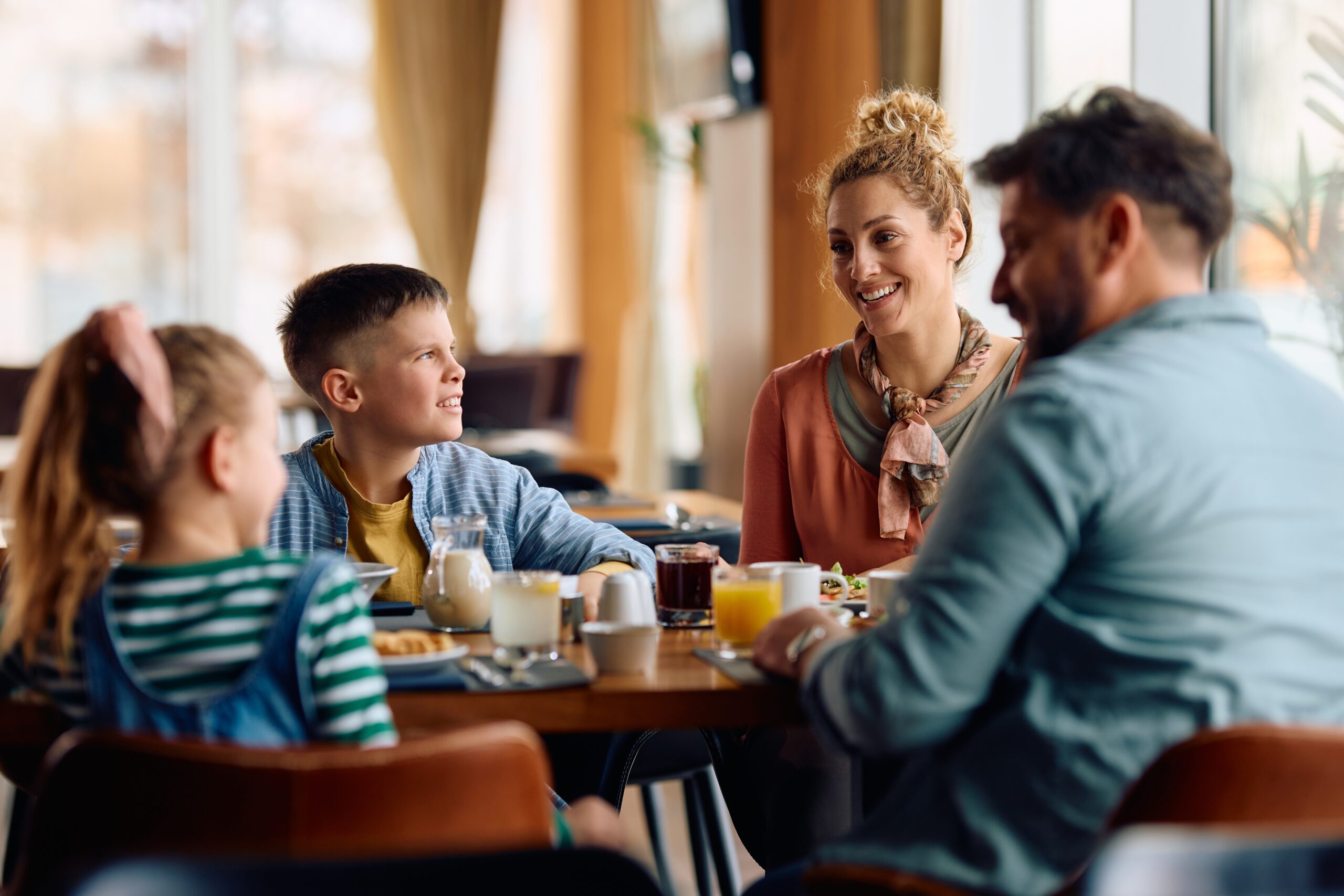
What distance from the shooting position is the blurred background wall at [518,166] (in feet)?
15.0

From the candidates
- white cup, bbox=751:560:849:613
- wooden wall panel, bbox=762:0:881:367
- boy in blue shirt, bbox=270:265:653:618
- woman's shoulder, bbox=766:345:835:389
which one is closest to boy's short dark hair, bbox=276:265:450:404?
boy in blue shirt, bbox=270:265:653:618

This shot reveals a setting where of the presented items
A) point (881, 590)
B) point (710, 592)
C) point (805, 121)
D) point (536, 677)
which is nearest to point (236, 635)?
point (536, 677)

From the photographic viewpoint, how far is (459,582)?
1554 mm

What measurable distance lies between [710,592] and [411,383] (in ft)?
1.88

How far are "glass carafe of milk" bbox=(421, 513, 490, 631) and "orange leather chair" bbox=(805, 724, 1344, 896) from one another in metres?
0.83

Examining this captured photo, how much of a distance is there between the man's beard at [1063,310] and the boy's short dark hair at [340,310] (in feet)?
3.38

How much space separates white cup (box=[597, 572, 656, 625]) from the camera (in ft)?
4.85

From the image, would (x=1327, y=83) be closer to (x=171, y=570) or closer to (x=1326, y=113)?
(x=1326, y=113)

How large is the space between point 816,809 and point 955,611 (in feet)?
2.75

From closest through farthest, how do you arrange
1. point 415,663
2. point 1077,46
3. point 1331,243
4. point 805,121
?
point 415,663 < point 1331,243 < point 1077,46 < point 805,121

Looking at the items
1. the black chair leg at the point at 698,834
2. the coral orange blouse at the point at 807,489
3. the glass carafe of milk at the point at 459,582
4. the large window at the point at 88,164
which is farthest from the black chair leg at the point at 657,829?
the large window at the point at 88,164

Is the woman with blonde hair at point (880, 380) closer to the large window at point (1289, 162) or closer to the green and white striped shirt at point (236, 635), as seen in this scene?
the large window at point (1289, 162)

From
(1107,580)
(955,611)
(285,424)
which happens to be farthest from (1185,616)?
(285,424)

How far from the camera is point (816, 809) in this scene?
1.84 meters
